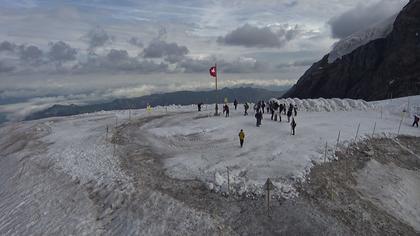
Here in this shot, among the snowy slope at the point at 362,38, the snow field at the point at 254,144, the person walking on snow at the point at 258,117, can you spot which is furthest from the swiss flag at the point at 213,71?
the snowy slope at the point at 362,38

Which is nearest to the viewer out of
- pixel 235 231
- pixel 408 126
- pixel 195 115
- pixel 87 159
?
pixel 235 231

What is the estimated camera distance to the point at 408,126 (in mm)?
43344

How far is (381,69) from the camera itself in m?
105

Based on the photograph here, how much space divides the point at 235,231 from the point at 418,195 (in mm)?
14223

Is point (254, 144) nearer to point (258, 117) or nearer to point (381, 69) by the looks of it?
point (258, 117)

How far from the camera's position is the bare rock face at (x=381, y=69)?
95.6 metres

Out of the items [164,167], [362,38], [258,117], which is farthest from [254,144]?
[362,38]

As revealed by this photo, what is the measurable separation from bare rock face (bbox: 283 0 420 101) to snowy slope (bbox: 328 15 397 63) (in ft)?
12.0

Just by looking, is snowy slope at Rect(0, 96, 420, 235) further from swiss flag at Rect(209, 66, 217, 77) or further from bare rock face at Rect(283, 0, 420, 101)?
bare rock face at Rect(283, 0, 420, 101)

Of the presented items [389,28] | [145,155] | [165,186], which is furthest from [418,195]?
[389,28]

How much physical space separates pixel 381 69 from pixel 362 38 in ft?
75.3

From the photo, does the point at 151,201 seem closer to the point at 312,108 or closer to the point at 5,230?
the point at 5,230

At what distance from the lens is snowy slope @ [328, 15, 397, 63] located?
118625 millimetres

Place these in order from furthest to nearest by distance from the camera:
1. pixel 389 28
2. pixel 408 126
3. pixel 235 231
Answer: pixel 389 28, pixel 408 126, pixel 235 231
